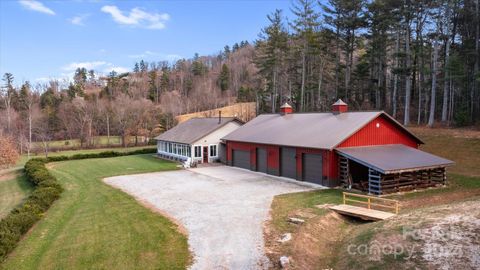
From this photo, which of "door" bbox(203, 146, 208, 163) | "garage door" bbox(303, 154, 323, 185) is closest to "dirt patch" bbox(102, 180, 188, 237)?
"garage door" bbox(303, 154, 323, 185)

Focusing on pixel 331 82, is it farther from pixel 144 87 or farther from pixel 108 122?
pixel 144 87

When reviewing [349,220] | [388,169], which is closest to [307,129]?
[388,169]

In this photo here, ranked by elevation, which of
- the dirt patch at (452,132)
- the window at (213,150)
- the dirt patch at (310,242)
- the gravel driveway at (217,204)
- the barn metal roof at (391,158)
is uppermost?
the dirt patch at (452,132)

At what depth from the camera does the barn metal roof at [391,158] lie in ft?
59.8

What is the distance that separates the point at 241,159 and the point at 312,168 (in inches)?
346

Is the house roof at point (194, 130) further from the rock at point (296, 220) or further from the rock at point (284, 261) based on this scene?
the rock at point (284, 261)

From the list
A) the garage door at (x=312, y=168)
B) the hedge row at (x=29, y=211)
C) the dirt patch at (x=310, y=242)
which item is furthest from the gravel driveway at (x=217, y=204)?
the hedge row at (x=29, y=211)

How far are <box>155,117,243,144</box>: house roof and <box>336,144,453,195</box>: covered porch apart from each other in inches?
612

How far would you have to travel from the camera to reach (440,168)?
65.6 ft

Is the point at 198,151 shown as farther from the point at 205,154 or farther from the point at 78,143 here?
the point at 78,143

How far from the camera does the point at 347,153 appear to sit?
66.0 feet

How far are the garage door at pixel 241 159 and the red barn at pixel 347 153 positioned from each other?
35 centimetres

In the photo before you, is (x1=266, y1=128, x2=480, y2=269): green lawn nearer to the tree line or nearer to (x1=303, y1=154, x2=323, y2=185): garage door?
(x1=303, y1=154, x2=323, y2=185): garage door

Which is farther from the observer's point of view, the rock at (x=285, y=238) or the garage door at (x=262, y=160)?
the garage door at (x=262, y=160)
